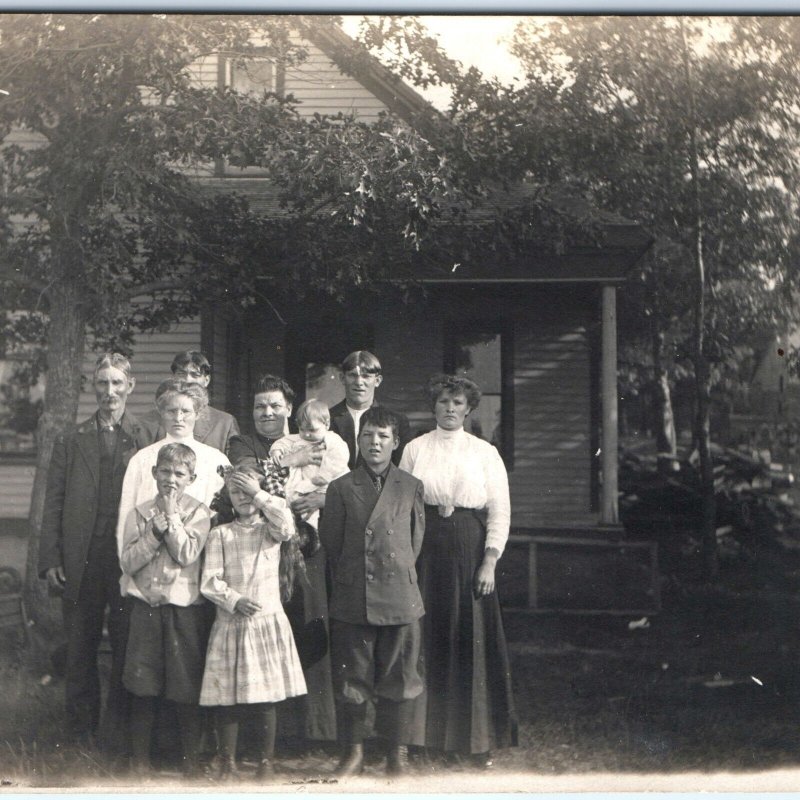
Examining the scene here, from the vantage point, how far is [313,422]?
3.80 meters

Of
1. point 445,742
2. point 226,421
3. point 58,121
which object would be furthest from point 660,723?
point 58,121

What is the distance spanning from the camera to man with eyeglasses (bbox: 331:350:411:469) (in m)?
3.88

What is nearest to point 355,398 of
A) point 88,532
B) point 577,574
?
point 88,532

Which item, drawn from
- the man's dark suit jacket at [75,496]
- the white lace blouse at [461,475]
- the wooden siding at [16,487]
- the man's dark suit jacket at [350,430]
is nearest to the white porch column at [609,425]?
the white lace blouse at [461,475]

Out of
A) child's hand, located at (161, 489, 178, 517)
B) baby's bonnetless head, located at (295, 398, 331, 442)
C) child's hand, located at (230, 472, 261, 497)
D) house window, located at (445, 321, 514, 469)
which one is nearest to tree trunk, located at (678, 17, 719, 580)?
house window, located at (445, 321, 514, 469)

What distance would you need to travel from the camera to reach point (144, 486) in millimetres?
3678

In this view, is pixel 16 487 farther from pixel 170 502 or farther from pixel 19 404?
pixel 170 502

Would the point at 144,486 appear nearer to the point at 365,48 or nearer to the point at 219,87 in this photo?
the point at 219,87

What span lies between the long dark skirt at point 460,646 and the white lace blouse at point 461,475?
0.07 metres

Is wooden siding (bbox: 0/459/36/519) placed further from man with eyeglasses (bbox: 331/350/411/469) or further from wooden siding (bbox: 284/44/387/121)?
wooden siding (bbox: 284/44/387/121)

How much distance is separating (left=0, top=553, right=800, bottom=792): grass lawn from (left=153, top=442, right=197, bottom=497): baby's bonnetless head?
4.44 ft

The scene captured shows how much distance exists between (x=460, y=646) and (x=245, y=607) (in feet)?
3.40

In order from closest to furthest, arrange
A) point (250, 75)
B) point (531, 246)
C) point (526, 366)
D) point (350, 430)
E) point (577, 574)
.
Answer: point (350, 430), point (250, 75), point (577, 574), point (531, 246), point (526, 366)

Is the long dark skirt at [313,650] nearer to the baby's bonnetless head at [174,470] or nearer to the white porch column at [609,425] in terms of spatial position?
the baby's bonnetless head at [174,470]
